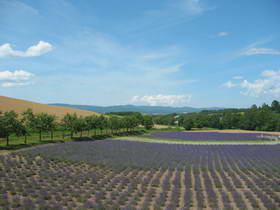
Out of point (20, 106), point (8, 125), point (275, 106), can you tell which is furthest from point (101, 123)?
point (275, 106)

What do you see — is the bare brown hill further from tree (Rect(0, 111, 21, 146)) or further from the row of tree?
tree (Rect(0, 111, 21, 146))

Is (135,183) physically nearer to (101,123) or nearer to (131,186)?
(131,186)

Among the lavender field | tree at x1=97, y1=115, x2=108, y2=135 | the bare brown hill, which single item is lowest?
the lavender field

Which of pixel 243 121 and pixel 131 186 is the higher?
pixel 243 121

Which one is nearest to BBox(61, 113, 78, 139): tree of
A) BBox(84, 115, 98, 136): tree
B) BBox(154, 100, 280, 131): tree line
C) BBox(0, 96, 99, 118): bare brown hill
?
BBox(84, 115, 98, 136): tree

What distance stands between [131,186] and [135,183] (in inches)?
43.8

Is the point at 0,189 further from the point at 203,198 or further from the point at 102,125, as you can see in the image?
the point at 102,125

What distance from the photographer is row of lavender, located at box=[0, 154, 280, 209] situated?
13.1 metres

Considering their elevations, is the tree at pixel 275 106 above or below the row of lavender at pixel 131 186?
above

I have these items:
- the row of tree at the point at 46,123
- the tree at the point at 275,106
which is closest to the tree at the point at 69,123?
the row of tree at the point at 46,123

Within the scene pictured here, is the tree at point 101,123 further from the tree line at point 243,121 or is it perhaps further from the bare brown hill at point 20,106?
the tree line at point 243,121

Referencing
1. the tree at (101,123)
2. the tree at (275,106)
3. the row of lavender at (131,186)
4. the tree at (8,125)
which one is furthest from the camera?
the tree at (275,106)

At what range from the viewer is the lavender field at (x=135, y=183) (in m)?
13.2

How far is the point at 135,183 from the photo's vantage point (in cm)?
1755
